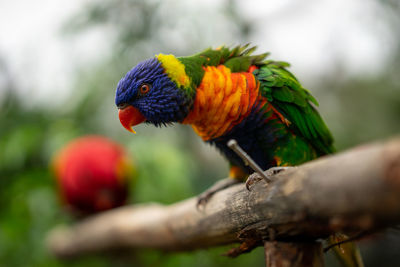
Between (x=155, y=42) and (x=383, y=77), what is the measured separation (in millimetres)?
2955

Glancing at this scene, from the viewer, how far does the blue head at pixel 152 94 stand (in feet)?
3.34

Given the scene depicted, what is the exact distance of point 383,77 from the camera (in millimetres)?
3656

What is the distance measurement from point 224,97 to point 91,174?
1.30 metres

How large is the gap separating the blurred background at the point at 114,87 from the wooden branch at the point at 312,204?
902 mm

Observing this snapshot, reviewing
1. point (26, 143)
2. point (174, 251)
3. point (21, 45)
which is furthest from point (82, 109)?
point (174, 251)

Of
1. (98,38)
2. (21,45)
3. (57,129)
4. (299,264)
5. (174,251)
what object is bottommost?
(299,264)

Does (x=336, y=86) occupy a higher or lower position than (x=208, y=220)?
higher

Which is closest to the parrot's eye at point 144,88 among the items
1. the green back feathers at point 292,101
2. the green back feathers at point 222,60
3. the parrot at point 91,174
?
the green back feathers at point 222,60

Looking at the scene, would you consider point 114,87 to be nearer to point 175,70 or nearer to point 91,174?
point 91,174

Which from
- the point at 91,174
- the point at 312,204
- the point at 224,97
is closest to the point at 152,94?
the point at 224,97

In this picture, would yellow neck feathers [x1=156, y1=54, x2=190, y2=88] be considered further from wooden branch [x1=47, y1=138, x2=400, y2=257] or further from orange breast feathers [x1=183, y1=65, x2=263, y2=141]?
wooden branch [x1=47, y1=138, x2=400, y2=257]

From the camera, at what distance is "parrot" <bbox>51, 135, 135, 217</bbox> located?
204 centimetres

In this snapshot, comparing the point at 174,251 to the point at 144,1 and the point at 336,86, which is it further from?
the point at 336,86

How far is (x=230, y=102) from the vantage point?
1.06 m
